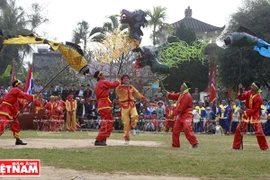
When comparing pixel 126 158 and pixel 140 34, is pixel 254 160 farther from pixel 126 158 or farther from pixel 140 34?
pixel 140 34

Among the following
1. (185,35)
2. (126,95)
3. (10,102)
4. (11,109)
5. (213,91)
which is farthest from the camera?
(185,35)

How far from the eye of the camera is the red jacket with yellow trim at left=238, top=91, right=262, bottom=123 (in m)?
14.8

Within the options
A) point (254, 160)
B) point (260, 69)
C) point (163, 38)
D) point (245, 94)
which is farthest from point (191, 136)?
point (163, 38)

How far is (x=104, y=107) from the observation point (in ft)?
48.7

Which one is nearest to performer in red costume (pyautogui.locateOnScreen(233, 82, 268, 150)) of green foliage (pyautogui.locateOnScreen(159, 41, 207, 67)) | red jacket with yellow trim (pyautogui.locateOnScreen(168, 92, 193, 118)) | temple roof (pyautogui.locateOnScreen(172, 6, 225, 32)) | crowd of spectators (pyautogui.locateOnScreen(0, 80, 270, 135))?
red jacket with yellow trim (pyautogui.locateOnScreen(168, 92, 193, 118))

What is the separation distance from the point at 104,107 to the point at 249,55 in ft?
74.2

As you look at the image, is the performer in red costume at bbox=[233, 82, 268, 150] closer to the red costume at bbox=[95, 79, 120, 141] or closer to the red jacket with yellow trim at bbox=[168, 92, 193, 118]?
the red jacket with yellow trim at bbox=[168, 92, 193, 118]

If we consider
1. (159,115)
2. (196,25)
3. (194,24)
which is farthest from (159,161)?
(194,24)

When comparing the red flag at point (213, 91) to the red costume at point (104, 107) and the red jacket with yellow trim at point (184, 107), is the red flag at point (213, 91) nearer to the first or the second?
the red jacket with yellow trim at point (184, 107)

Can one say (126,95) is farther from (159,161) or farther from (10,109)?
(159,161)

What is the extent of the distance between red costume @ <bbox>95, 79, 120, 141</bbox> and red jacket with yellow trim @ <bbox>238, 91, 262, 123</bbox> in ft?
11.9

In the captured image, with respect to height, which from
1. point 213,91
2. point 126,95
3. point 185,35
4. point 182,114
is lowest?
point 182,114

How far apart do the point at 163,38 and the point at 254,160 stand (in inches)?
1554

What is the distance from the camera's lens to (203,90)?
49250 mm
